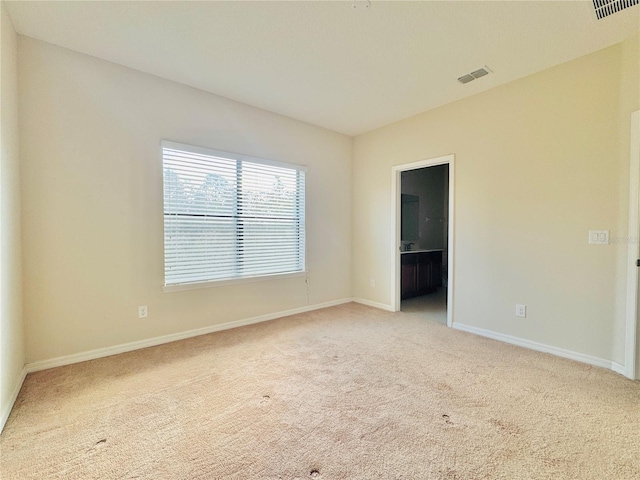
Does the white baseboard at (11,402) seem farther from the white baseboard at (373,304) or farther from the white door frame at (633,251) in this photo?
the white door frame at (633,251)

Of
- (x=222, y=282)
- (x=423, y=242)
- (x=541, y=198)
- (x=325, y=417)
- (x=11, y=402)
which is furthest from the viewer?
(x=423, y=242)

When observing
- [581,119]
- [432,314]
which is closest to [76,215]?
[432,314]

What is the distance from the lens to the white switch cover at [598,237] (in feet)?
8.05

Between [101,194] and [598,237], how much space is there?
4.58 metres

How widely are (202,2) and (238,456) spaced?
2.89 metres

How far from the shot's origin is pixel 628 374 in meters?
2.26

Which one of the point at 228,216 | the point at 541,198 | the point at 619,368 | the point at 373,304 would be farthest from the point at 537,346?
the point at 228,216

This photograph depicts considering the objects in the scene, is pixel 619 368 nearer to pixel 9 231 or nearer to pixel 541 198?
pixel 541 198

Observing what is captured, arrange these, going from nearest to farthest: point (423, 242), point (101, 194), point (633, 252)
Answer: point (633, 252)
point (101, 194)
point (423, 242)

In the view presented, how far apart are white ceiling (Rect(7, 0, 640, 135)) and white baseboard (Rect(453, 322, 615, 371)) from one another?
9.02ft

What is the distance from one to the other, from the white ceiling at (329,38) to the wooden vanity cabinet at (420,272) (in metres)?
Result: 2.66

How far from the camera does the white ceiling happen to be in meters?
2.03

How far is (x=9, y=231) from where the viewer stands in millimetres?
2012

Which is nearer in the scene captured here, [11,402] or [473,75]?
[11,402]
